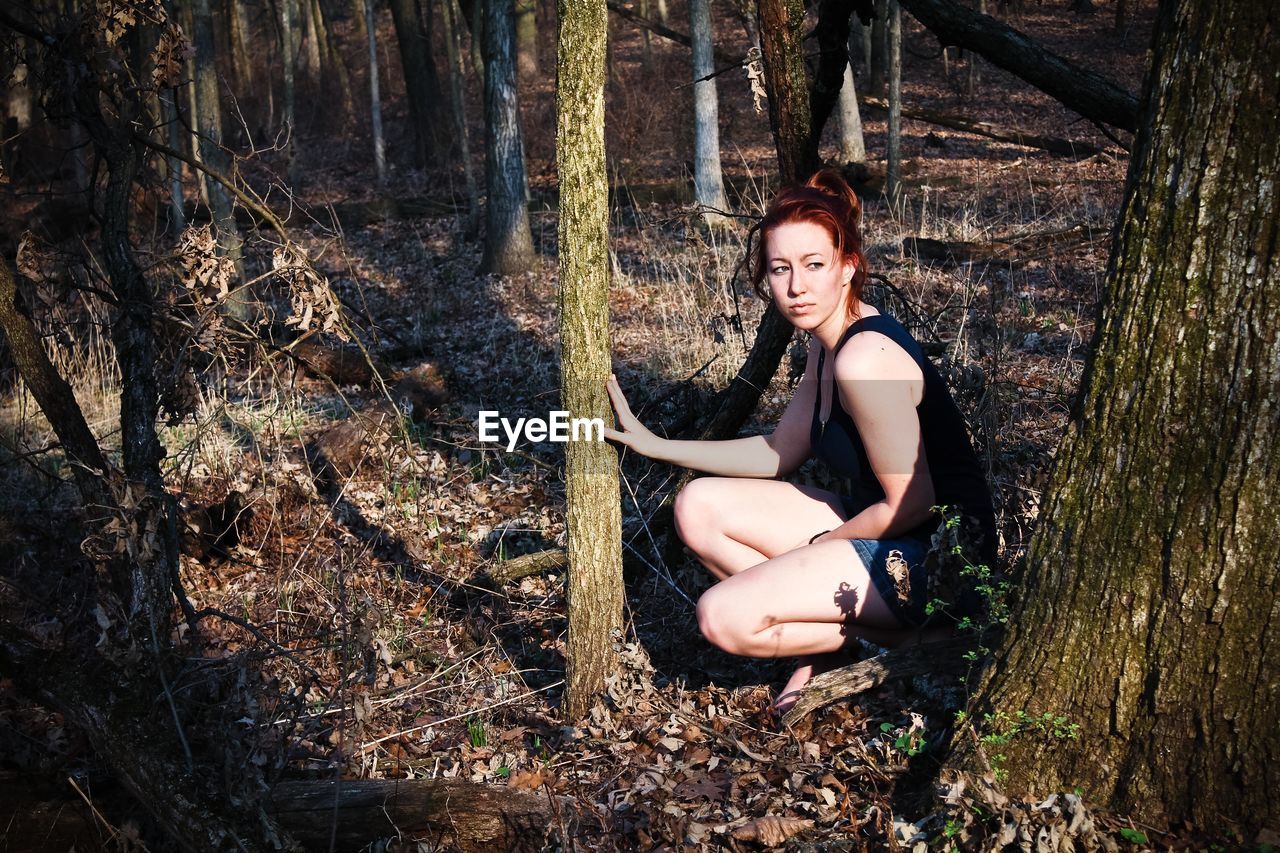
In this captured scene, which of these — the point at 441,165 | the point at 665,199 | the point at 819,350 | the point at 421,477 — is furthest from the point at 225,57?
the point at 819,350

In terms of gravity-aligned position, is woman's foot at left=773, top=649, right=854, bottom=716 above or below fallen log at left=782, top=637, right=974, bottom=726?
below

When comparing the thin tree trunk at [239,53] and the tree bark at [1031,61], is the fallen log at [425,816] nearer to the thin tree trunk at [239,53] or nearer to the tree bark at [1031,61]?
the tree bark at [1031,61]

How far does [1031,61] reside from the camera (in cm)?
413

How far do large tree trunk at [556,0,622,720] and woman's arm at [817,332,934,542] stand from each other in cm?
78

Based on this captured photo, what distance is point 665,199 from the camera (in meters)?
13.2

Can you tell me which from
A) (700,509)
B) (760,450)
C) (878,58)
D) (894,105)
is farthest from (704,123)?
(878,58)

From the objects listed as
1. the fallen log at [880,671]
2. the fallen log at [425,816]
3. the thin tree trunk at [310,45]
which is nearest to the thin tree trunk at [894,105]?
the fallen log at [880,671]

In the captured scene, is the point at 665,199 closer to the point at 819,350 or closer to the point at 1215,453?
the point at 819,350

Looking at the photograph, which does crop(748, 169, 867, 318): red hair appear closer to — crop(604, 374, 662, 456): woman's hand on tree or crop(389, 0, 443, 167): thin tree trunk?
crop(604, 374, 662, 456): woman's hand on tree

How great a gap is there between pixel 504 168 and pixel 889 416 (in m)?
8.37

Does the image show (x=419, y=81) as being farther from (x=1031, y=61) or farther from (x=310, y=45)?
(x=1031, y=61)

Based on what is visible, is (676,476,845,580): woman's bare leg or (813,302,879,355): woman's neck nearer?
(813,302,879,355): woman's neck

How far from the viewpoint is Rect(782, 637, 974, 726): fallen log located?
10.6 feet

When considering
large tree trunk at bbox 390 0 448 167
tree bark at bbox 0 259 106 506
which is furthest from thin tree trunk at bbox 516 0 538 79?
tree bark at bbox 0 259 106 506
